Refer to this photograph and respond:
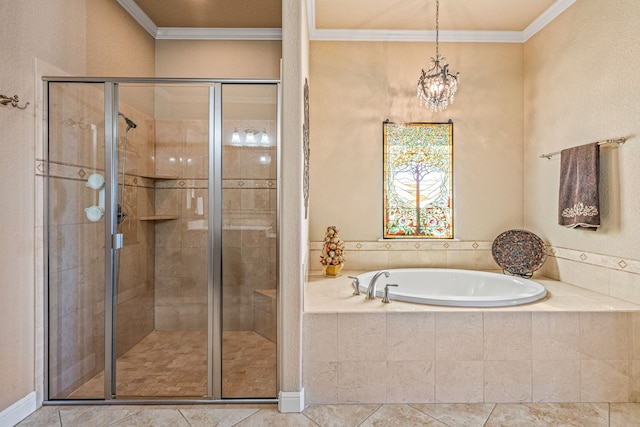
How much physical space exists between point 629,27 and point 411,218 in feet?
6.46

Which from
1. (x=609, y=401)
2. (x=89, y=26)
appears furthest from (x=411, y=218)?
(x=89, y=26)

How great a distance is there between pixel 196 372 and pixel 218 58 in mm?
2669

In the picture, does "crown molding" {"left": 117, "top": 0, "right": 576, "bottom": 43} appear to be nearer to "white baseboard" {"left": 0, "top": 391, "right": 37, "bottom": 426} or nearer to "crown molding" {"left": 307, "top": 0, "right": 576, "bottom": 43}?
"crown molding" {"left": 307, "top": 0, "right": 576, "bottom": 43}

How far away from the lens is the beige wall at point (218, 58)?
11.0ft

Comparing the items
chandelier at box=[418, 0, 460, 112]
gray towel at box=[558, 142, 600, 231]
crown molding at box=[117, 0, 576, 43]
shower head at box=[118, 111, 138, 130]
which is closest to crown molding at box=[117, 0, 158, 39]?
crown molding at box=[117, 0, 576, 43]

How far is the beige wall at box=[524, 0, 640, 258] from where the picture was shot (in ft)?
7.52

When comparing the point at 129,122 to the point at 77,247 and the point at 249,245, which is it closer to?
the point at 77,247

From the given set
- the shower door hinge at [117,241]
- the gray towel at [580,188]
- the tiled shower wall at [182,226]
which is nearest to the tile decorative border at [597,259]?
the gray towel at [580,188]

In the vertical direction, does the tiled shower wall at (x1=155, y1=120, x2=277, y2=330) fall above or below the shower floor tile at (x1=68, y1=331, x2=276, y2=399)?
above

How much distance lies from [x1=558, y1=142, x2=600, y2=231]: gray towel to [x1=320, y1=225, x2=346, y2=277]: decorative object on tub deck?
171cm

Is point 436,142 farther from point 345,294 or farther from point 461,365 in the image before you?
point 461,365

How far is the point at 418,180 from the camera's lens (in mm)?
3348

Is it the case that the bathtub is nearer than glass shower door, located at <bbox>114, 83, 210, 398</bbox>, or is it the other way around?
glass shower door, located at <bbox>114, 83, 210, 398</bbox>

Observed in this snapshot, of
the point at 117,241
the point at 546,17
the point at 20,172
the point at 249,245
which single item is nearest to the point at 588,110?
the point at 546,17
